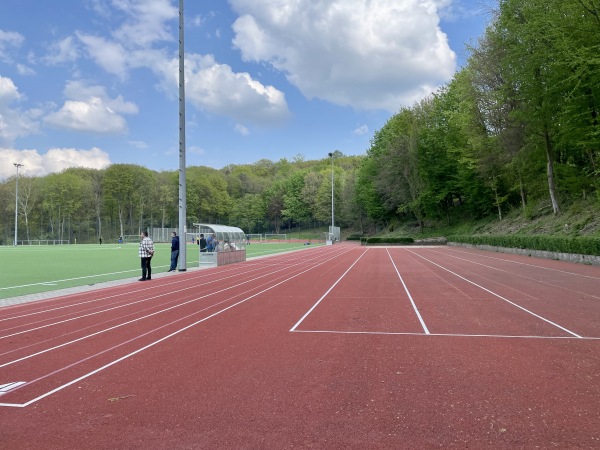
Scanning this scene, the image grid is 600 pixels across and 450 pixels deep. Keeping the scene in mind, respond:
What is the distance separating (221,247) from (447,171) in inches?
1578

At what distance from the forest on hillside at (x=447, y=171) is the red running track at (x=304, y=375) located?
49.6 ft

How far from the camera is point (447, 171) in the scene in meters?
55.0

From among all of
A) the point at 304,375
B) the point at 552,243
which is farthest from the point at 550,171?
the point at 304,375

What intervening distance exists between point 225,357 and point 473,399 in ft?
9.89

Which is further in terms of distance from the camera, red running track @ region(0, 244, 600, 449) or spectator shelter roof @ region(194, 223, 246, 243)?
spectator shelter roof @ region(194, 223, 246, 243)

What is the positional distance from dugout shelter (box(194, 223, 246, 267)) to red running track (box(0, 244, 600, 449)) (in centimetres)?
1280

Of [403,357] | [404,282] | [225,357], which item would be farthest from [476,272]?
[225,357]

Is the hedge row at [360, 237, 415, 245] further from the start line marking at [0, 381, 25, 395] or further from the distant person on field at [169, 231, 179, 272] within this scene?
the start line marking at [0, 381, 25, 395]

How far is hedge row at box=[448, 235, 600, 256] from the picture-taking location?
60.3 ft

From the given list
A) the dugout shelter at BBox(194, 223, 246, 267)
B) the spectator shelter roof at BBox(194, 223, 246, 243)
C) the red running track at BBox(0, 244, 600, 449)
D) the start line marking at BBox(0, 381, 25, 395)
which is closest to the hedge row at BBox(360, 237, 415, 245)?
the dugout shelter at BBox(194, 223, 246, 267)

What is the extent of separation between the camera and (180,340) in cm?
643

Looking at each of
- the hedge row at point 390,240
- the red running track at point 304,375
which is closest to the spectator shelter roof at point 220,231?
the red running track at point 304,375

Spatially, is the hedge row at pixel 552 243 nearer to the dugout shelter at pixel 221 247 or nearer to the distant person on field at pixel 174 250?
the dugout shelter at pixel 221 247

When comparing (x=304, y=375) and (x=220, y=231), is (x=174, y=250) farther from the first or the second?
(x=304, y=375)
